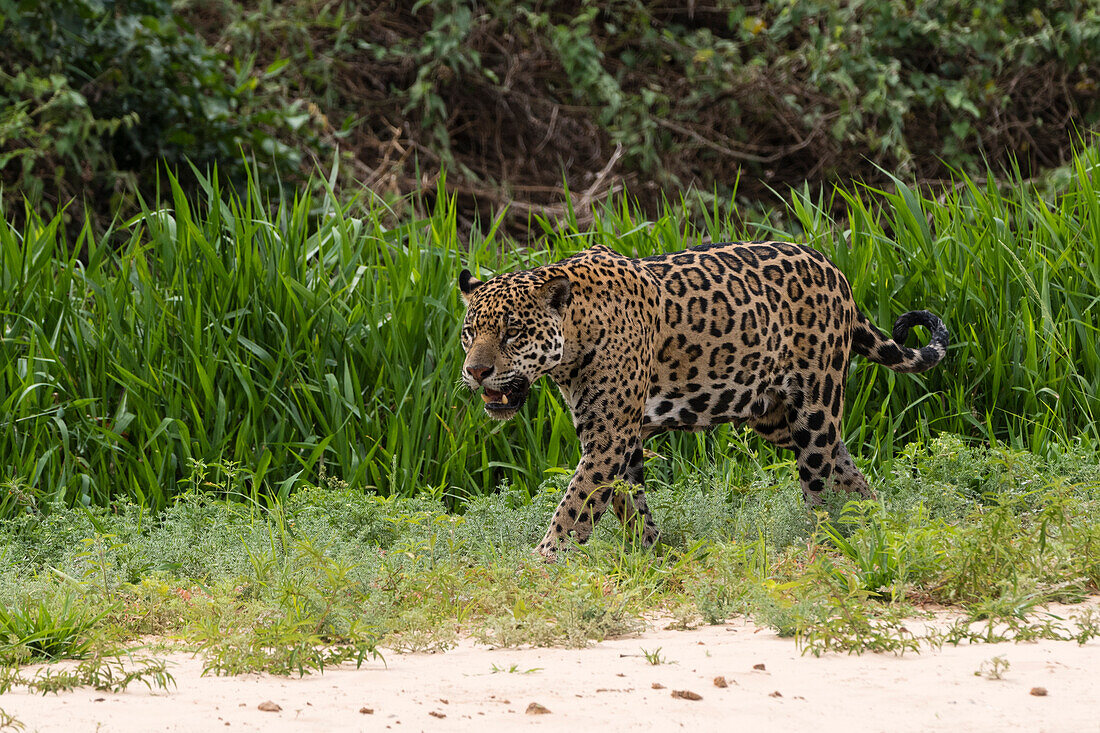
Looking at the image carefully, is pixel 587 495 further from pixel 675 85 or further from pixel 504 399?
pixel 675 85

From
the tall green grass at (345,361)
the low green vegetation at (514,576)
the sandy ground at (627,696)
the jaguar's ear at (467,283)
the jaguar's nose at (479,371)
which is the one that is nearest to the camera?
the sandy ground at (627,696)

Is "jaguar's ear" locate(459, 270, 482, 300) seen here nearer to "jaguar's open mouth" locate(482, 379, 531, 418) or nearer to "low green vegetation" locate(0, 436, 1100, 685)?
"jaguar's open mouth" locate(482, 379, 531, 418)

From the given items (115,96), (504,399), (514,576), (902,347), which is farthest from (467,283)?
(115,96)

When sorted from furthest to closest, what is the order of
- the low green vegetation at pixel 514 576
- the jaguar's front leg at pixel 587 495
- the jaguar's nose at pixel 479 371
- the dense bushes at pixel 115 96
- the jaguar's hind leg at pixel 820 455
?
the dense bushes at pixel 115 96, the jaguar's hind leg at pixel 820 455, the jaguar's front leg at pixel 587 495, the jaguar's nose at pixel 479 371, the low green vegetation at pixel 514 576

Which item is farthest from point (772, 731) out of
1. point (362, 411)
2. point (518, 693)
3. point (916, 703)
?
Result: point (362, 411)

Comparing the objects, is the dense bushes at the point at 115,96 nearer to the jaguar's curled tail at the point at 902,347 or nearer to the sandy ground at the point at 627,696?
the jaguar's curled tail at the point at 902,347

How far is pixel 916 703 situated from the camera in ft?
9.45

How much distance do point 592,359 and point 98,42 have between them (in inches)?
268

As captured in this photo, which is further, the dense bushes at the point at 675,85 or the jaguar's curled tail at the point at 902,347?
the dense bushes at the point at 675,85

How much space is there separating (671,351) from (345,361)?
1.91 meters

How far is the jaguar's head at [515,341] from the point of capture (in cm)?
432

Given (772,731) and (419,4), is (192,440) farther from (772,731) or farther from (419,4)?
(419,4)

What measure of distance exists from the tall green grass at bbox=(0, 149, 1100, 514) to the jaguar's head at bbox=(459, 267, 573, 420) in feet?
4.37

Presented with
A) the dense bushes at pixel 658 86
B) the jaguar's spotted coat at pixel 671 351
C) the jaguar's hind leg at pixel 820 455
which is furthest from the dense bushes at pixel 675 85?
the jaguar's hind leg at pixel 820 455
